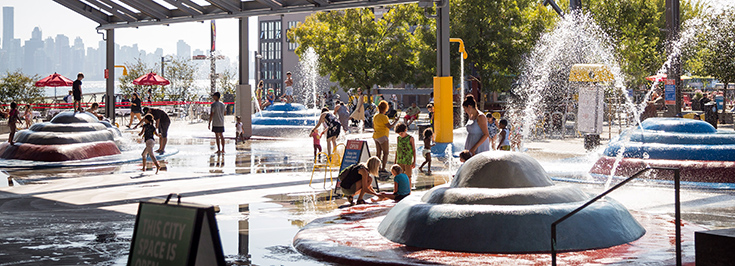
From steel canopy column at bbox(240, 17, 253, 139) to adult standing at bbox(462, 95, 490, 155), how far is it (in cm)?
1420

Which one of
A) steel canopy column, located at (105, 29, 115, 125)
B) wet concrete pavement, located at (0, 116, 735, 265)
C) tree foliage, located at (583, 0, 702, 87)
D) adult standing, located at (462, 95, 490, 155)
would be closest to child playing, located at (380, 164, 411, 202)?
wet concrete pavement, located at (0, 116, 735, 265)

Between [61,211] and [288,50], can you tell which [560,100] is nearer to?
[61,211]

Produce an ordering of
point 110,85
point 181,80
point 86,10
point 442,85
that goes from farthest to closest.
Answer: point 181,80 < point 110,85 < point 86,10 < point 442,85

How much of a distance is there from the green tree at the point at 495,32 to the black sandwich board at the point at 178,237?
3304 cm

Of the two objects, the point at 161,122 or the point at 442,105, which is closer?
the point at 442,105

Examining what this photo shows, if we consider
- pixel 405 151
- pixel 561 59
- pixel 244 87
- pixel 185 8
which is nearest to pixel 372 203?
pixel 405 151

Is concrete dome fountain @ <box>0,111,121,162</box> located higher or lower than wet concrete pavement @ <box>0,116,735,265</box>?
higher

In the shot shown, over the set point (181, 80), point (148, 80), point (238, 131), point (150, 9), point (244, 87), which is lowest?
point (238, 131)

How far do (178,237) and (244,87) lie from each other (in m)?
21.3

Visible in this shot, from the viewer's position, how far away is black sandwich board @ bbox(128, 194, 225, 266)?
18.2 ft

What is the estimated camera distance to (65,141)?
1981 cm

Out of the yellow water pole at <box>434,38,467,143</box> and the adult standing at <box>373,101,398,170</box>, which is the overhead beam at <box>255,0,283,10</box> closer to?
the yellow water pole at <box>434,38,467,143</box>

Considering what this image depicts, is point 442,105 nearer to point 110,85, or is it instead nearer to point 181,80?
point 110,85

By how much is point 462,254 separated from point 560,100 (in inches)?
1057
